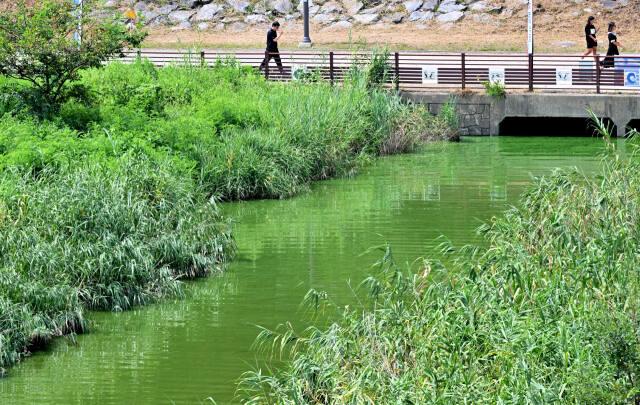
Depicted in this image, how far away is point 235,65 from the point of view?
2919 cm

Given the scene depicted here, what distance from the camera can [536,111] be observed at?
29.5 meters

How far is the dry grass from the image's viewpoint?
138 feet

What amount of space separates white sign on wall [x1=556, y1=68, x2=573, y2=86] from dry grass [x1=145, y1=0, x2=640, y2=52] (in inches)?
428

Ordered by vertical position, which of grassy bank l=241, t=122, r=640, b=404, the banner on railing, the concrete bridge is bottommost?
grassy bank l=241, t=122, r=640, b=404

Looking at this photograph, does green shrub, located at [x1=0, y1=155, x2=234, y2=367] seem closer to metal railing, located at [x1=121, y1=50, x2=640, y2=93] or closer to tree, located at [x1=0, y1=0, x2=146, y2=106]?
tree, located at [x1=0, y1=0, x2=146, y2=106]

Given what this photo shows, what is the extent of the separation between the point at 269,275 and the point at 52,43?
685 centimetres

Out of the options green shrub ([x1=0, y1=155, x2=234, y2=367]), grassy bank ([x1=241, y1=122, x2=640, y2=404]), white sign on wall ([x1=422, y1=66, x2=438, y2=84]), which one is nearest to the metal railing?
white sign on wall ([x1=422, y1=66, x2=438, y2=84])

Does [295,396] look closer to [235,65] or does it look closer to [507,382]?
[507,382]

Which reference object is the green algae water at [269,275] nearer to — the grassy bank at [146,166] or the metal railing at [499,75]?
the grassy bank at [146,166]

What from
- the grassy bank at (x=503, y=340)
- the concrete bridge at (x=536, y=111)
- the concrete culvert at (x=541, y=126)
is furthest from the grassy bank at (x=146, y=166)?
the concrete culvert at (x=541, y=126)

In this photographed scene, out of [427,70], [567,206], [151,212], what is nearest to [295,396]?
[567,206]

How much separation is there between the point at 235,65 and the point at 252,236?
12.2 meters

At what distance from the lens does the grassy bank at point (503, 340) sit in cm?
846

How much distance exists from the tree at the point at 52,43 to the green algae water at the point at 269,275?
3587 mm
